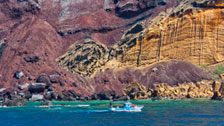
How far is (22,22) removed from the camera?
440 ft

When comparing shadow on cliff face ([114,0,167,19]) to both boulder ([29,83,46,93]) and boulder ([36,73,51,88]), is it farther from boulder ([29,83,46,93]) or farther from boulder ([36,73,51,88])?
boulder ([29,83,46,93])

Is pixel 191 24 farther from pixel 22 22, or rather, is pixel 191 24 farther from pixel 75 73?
pixel 22 22

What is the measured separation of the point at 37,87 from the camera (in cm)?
9569

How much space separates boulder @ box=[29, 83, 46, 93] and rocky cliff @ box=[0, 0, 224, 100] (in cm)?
30

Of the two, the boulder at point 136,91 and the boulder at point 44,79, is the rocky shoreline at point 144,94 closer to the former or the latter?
the boulder at point 136,91

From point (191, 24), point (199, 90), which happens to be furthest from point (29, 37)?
point (199, 90)

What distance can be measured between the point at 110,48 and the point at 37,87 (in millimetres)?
33089

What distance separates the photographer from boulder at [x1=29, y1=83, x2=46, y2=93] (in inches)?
3767

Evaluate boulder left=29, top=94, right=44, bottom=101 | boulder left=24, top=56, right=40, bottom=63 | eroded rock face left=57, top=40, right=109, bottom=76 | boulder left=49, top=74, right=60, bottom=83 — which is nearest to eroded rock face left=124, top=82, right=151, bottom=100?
eroded rock face left=57, top=40, right=109, bottom=76

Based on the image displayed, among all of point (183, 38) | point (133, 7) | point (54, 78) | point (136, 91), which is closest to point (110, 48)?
point (133, 7)

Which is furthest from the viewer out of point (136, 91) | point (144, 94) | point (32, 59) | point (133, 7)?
point (133, 7)

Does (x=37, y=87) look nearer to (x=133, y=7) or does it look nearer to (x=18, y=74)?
(x=18, y=74)

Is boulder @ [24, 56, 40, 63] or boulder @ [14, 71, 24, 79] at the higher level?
boulder @ [24, 56, 40, 63]

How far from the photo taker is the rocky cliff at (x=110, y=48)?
9638cm
